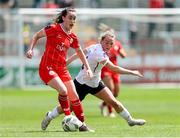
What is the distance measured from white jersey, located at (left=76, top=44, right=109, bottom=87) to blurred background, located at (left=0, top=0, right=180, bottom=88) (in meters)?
18.6

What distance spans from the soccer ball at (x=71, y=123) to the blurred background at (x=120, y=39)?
65.2 ft

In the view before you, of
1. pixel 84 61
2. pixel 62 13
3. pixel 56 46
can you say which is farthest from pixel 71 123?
pixel 62 13

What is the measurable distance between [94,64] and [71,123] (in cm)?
178

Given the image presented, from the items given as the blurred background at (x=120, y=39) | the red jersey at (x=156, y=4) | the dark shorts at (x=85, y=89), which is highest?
the dark shorts at (x=85, y=89)

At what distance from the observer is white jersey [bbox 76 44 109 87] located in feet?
56.0

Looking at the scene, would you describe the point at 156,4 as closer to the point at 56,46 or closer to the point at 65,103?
the point at 56,46

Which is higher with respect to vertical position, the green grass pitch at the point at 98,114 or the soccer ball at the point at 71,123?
the soccer ball at the point at 71,123

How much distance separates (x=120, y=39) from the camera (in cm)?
3716

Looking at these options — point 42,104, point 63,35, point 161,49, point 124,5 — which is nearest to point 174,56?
point 161,49

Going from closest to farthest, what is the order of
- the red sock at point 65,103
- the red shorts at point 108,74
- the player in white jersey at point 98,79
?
the red sock at point 65,103 < the player in white jersey at point 98,79 < the red shorts at point 108,74

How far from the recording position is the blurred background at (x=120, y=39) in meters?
36.4

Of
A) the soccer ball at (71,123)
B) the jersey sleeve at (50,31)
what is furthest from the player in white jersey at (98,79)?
the soccer ball at (71,123)

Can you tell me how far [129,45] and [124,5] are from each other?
578 cm

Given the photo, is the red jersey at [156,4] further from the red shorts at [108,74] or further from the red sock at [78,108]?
the red sock at [78,108]
